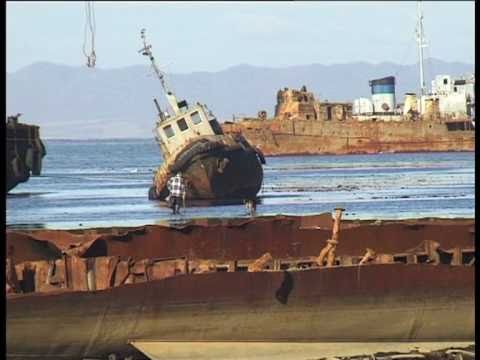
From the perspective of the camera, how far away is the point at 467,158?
3853 inches

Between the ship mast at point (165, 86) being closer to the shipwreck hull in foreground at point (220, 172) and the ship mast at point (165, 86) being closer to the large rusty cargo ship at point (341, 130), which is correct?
the shipwreck hull in foreground at point (220, 172)

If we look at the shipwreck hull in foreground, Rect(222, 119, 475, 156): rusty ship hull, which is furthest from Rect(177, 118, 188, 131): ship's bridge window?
Rect(222, 119, 475, 156): rusty ship hull

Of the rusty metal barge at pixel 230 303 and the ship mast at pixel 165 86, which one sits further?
the ship mast at pixel 165 86

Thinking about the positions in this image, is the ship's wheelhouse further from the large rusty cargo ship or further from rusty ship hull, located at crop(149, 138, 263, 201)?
the large rusty cargo ship

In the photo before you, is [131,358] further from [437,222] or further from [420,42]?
[420,42]

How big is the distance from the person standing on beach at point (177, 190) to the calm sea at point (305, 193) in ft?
2.04

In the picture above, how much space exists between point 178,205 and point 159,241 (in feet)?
105

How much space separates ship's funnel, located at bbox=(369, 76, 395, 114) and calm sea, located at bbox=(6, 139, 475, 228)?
3861mm

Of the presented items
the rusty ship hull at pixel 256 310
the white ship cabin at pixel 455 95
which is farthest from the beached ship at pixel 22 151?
the white ship cabin at pixel 455 95

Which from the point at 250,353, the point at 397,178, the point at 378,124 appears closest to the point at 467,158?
the point at 378,124

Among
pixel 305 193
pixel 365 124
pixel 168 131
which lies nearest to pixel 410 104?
pixel 365 124

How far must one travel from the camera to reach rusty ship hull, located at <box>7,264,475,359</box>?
1546cm

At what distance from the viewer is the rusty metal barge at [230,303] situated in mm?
15523

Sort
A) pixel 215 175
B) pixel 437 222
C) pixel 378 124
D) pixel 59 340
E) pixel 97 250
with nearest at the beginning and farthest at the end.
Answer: pixel 59 340
pixel 97 250
pixel 437 222
pixel 215 175
pixel 378 124
